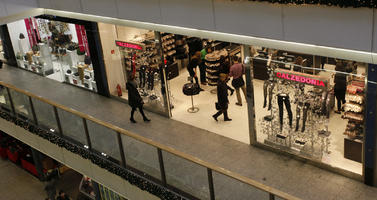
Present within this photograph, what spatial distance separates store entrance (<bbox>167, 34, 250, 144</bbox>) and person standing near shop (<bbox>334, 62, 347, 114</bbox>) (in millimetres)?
2893

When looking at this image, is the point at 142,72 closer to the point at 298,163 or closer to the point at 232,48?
the point at 232,48

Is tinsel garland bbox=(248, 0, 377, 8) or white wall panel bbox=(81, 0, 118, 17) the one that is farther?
white wall panel bbox=(81, 0, 118, 17)

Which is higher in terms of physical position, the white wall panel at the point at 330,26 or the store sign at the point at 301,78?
the white wall panel at the point at 330,26

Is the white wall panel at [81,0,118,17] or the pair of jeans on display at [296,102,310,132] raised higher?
the white wall panel at [81,0,118,17]

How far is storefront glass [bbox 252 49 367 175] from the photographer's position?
8.93 metres

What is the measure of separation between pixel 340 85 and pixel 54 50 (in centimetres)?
1159

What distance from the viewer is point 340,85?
893 centimetres

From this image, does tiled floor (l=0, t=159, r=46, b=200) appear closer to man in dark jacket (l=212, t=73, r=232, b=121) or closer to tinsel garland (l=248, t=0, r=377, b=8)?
man in dark jacket (l=212, t=73, r=232, b=121)

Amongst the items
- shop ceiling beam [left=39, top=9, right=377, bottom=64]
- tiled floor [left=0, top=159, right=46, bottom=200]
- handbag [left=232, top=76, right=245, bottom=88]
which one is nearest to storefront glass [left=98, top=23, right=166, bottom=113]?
shop ceiling beam [left=39, top=9, right=377, bottom=64]

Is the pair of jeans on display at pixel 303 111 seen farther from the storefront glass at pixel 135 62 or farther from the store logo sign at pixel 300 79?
the storefront glass at pixel 135 62

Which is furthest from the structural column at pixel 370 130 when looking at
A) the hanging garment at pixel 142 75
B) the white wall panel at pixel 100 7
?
the hanging garment at pixel 142 75

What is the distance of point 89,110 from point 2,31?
7.31m

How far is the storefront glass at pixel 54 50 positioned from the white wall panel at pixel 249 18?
689 centimetres

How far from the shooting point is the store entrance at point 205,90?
12.2 m
